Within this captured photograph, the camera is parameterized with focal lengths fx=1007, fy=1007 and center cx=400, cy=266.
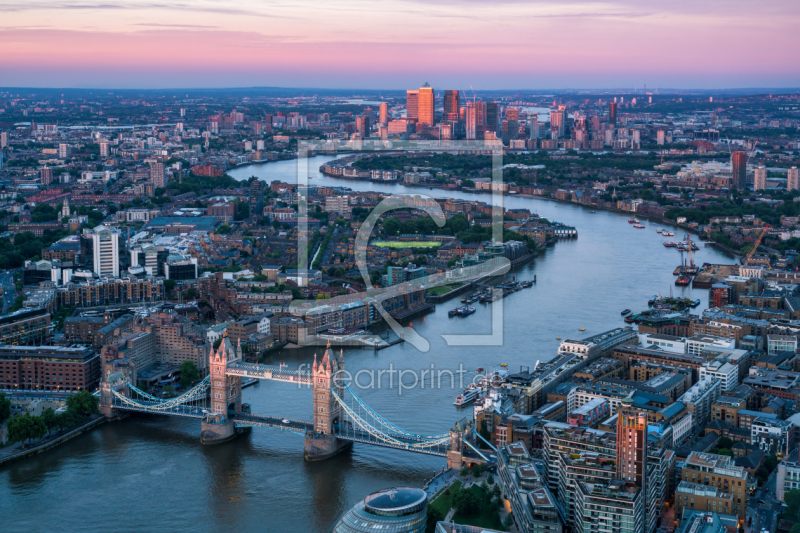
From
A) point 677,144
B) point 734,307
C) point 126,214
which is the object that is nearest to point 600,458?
point 734,307

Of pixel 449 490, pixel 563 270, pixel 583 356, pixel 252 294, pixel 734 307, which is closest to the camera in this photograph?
pixel 449 490

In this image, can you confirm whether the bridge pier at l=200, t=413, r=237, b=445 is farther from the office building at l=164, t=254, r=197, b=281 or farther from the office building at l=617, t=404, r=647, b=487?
the office building at l=164, t=254, r=197, b=281

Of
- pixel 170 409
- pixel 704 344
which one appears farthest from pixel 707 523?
pixel 170 409

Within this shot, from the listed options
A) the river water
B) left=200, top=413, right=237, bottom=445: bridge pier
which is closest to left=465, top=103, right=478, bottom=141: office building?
the river water

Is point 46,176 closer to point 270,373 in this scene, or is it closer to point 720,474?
point 270,373

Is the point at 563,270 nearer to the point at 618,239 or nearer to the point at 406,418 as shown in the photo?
the point at 618,239

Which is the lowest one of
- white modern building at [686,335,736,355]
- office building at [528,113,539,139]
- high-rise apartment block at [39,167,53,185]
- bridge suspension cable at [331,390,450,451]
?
bridge suspension cable at [331,390,450,451]
